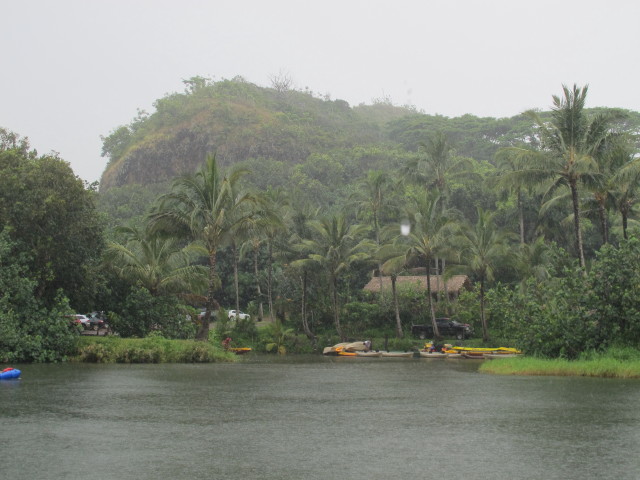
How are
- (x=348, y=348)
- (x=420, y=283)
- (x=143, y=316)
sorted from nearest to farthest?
(x=143, y=316) < (x=348, y=348) < (x=420, y=283)

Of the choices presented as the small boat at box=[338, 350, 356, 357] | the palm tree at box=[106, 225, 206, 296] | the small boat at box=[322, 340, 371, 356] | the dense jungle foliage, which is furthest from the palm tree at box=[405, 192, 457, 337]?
the palm tree at box=[106, 225, 206, 296]

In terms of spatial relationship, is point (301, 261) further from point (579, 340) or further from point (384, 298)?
point (579, 340)

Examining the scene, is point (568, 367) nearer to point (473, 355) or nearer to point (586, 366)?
point (586, 366)

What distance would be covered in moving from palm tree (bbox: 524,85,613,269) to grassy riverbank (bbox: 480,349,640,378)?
6025 mm

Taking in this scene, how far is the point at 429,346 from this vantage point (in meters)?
37.8

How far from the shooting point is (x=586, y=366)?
2139 cm

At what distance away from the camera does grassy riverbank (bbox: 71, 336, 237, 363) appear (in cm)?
2680

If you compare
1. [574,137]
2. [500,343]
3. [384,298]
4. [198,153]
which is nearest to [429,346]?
[500,343]

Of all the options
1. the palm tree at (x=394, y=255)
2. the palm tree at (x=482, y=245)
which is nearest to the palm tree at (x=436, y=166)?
the palm tree at (x=394, y=255)

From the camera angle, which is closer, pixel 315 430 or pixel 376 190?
pixel 315 430

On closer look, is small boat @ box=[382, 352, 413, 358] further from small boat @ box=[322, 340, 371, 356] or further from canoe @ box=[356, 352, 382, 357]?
small boat @ box=[322, 340, 371, 356]

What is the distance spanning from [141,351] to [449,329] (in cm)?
2110

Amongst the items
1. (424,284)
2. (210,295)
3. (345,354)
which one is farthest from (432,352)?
(424,284)

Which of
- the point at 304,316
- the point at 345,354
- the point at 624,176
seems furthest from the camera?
the point at 304,316
